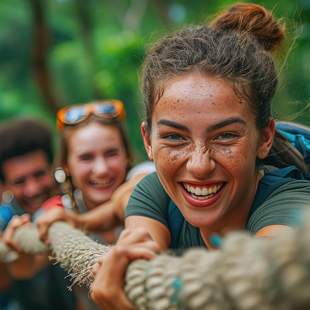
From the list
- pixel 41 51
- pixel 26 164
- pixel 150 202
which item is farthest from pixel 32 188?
pixel 41 51

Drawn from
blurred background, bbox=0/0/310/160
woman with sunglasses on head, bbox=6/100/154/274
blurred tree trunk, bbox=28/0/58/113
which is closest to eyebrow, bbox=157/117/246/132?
blurred background, bbox=0/0/310/160

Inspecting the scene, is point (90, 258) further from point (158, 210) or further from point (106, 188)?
point (106, 188)

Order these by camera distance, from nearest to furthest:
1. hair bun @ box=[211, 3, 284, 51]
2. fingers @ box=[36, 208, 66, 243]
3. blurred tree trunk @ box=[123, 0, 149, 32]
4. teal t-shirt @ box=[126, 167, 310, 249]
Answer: teal t-shirt @ box=[126, 167, 310, 249]
hair bun @ box=[211, 3, 284, 51]
fingers @ box=[36, 208, 66, 243]
blurred tree trunk @ box=[123, 0, 149, 32]

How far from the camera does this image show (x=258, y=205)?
1.35m

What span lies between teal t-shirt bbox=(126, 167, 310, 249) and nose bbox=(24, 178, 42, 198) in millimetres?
1339

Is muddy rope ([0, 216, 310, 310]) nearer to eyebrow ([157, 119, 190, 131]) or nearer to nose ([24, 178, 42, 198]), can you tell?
eyebrow ([157, 119, 190, 131])

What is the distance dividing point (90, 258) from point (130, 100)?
26.8ft

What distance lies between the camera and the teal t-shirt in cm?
119

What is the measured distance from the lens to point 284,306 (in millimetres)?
633

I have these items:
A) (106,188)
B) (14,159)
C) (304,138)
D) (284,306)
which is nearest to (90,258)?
(304,138)

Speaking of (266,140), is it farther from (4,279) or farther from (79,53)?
(79,53)

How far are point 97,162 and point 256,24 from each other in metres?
1.18

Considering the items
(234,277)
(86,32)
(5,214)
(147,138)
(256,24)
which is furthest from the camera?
(86,32)

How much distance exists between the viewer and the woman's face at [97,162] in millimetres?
2586
